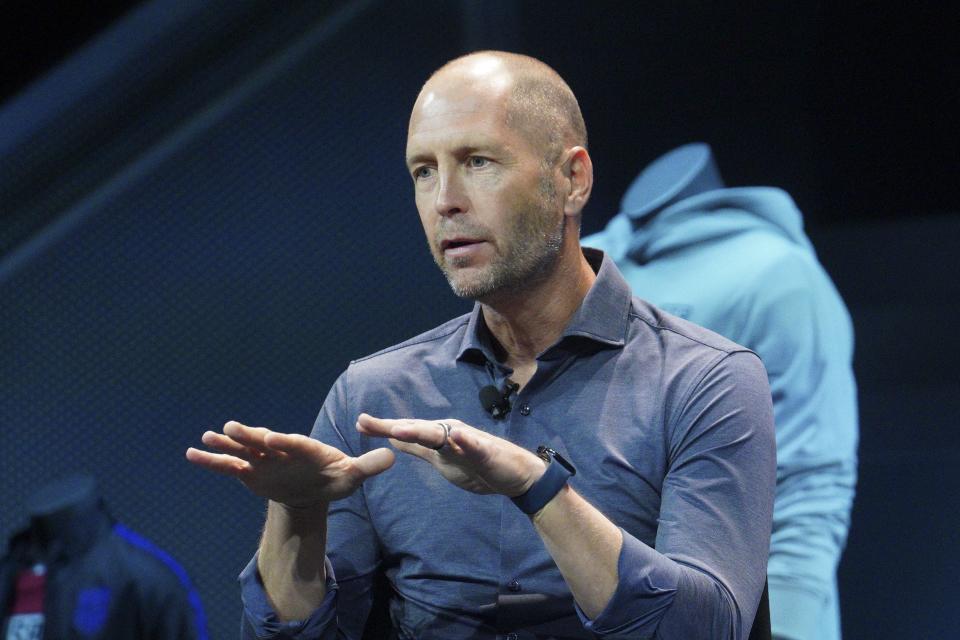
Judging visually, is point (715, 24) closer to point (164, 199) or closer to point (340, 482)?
point (164, 199)

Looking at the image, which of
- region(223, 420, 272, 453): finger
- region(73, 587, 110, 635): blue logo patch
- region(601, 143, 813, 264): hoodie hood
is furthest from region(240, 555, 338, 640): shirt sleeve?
region(601, 143, 813, 264): hoodie hood

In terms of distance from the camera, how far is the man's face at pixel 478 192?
1.55 m

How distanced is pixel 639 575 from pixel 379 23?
2258 millimetres

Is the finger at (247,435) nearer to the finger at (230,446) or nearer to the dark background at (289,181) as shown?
the finger at (230,446)

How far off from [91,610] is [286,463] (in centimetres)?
166

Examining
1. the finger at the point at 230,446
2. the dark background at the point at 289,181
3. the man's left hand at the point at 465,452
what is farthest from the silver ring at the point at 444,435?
the dark background at the point at 289,181

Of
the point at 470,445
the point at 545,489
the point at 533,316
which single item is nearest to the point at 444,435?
the point at 470,445

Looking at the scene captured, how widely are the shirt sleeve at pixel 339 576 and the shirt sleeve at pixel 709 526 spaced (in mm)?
407

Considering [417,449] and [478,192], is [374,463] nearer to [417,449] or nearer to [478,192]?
[417,449]

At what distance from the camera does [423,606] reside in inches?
60.5

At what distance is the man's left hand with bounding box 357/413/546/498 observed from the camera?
1139 millimetres

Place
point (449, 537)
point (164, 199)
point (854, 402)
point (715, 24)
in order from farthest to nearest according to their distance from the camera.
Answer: point (164, 199) → point (715, 24) → point (854, 402) → point (449, 537)

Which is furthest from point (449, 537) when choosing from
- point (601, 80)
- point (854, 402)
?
point (601, 80)

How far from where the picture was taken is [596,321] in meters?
1.59
